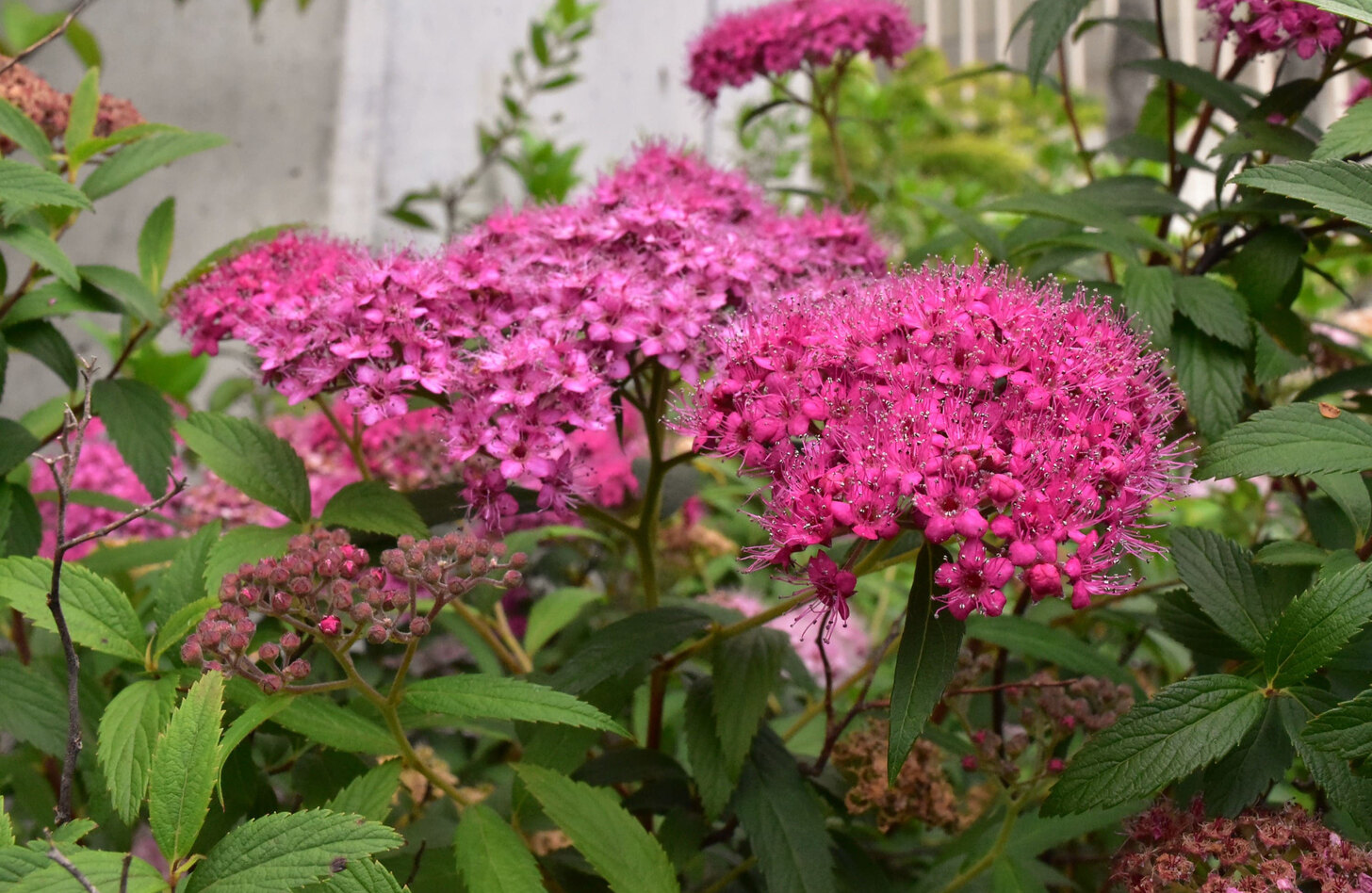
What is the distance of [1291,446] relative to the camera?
818 millimetres

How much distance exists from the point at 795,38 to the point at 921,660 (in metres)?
1.17

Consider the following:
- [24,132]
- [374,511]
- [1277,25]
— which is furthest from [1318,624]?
[24,132]

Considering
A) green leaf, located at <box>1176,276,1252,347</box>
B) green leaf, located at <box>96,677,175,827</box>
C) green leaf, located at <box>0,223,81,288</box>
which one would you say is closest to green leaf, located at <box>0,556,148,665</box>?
green leaf, located at <box>96,677,175,827</box>

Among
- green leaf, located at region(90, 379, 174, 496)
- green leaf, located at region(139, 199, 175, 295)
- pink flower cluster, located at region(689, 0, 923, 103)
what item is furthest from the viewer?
pink flower cluster, located at region(689, 0, 923, 103)

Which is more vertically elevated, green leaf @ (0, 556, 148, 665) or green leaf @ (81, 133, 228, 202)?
green leaf @ (81, 133, 228, 202)

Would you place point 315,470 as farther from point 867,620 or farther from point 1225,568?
point 1225,568

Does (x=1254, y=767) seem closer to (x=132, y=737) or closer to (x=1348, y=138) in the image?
(x=1348, y=138)

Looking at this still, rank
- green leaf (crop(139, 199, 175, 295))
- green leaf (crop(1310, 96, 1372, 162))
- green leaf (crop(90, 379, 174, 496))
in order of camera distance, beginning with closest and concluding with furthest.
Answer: green leaf (crop(1310, 96, 1372, 162)) → green leaf (crop(90, 379, 174, 496)) → green leaf (crop(139, 199, 175, 295))

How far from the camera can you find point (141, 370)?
5.49 ft

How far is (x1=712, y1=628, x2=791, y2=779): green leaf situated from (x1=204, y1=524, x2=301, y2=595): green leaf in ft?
1.35

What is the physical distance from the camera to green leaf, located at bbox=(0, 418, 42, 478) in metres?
1.05

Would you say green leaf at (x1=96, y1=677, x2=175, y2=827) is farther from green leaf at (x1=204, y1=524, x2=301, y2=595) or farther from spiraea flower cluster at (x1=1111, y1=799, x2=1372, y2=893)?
spiraea flower cluster at (x1=1111, y1=799, x2=1372, y2=893)

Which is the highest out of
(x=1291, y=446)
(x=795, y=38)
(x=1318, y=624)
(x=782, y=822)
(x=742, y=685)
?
A: (x=795, y=38)

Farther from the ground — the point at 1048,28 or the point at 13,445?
the point at 1048,28
